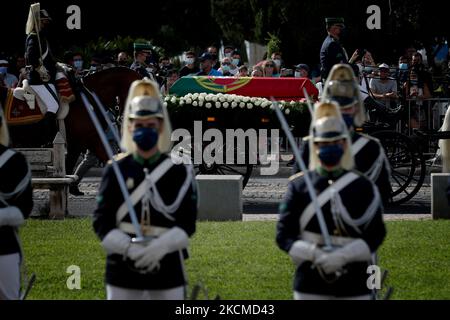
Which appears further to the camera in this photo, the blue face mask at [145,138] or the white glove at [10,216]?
the white glove at [10,216]

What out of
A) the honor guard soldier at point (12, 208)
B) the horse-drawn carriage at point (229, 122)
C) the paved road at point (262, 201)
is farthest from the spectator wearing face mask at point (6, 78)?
the honor guard soldier at point (12, 208)

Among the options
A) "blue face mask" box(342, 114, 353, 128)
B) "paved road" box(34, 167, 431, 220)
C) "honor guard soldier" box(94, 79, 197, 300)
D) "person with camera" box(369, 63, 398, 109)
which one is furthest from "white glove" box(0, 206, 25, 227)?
"person with camera" box(369, 63, 398, 109)

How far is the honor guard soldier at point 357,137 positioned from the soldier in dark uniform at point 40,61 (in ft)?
28.9

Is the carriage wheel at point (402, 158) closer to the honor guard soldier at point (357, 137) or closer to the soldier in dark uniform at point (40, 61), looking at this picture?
the soldier in dark uniform at point (40, 61)

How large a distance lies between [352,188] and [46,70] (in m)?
11.0

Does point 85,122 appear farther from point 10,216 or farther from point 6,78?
point 10,216

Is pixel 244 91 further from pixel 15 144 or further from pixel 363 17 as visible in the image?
pixel 363 17

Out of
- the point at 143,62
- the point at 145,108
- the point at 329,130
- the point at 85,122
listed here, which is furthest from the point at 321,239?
the point at 143,62

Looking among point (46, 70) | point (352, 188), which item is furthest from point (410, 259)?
point (46, 70)

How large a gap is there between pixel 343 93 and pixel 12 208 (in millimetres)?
2670

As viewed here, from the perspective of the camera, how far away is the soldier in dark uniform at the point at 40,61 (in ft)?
59.4

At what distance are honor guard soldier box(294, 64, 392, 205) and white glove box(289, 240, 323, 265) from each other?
6.60 feet

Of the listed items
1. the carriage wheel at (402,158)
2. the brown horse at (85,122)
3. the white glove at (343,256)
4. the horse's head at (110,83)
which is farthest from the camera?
the horse's head at (110,83)

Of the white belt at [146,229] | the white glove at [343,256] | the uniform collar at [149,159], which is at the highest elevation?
the uniform collar at [149,159]
